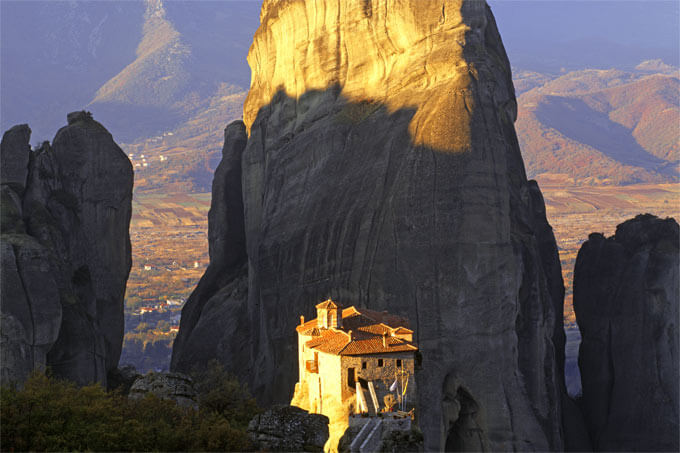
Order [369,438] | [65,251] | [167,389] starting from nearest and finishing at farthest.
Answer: [369,438] < [167,389] < [65,251]

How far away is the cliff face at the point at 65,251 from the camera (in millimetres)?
66875

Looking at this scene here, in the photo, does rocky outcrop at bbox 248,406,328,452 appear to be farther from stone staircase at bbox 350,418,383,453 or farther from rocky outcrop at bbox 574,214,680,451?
rocky outcrop at bbox 574,214,680,451

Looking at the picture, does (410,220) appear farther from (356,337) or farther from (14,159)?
(14,159)

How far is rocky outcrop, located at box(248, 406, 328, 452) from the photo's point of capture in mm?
37719

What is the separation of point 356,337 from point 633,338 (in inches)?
1578

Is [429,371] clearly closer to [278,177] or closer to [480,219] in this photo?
[480,219]

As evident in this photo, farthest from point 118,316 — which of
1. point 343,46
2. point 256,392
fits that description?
point 343,46

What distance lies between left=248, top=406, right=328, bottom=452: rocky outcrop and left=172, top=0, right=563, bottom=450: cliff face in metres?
29.0

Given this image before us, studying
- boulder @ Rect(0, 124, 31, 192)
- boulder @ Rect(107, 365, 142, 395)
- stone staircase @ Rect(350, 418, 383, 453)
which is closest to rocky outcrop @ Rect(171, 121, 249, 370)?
boulder @ Rect(107, 365, 142, 395)

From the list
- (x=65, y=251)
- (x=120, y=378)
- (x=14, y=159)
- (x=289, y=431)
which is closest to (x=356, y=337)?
(x=289, y=431)

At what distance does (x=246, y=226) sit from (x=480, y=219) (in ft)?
101

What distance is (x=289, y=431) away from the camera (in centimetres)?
3809

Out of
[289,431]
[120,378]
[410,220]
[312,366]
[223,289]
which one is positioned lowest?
[120,378]

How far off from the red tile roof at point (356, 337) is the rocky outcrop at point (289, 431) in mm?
7519
